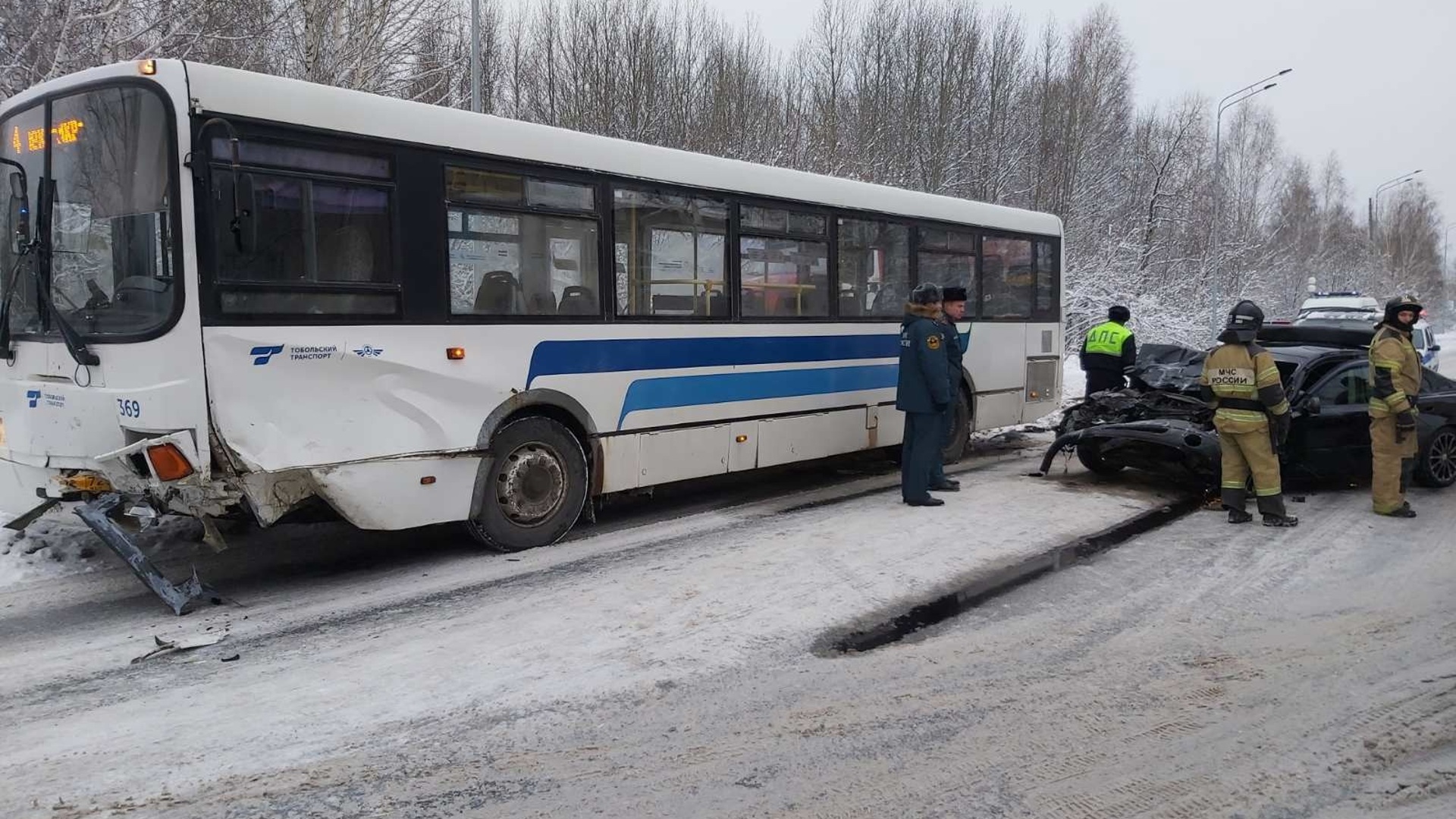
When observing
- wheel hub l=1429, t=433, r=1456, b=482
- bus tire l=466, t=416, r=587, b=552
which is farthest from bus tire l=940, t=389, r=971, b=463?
bus tire l=466, t=416, r=587, b=552

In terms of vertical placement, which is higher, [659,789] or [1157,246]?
[1157,246]

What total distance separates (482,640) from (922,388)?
189 inches

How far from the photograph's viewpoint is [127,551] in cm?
573

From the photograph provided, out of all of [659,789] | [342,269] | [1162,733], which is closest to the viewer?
[659,789]

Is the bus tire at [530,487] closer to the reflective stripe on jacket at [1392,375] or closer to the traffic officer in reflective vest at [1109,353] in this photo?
the reflective stripe on jacket at [1392,375]

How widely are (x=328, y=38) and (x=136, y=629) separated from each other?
1446 cm

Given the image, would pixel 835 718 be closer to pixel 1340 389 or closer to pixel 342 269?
pixel 342 269

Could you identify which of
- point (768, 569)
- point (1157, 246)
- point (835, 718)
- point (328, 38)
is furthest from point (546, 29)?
point (835, 718)

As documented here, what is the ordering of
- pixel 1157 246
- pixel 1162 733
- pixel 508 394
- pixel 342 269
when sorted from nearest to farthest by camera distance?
pixel 1162 733 → pixel 342 269 → pixel 508 394 → pixel 1157 246

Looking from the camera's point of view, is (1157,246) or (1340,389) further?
(1157,246)

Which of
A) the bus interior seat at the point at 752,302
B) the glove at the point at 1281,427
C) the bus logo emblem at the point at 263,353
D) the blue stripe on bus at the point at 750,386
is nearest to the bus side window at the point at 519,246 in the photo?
the blue stripe on bus at the point at 750,386

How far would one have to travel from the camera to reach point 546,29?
26938mm

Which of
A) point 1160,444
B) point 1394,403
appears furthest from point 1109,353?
point 1394,403

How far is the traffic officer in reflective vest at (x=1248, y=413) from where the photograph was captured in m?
8.02
